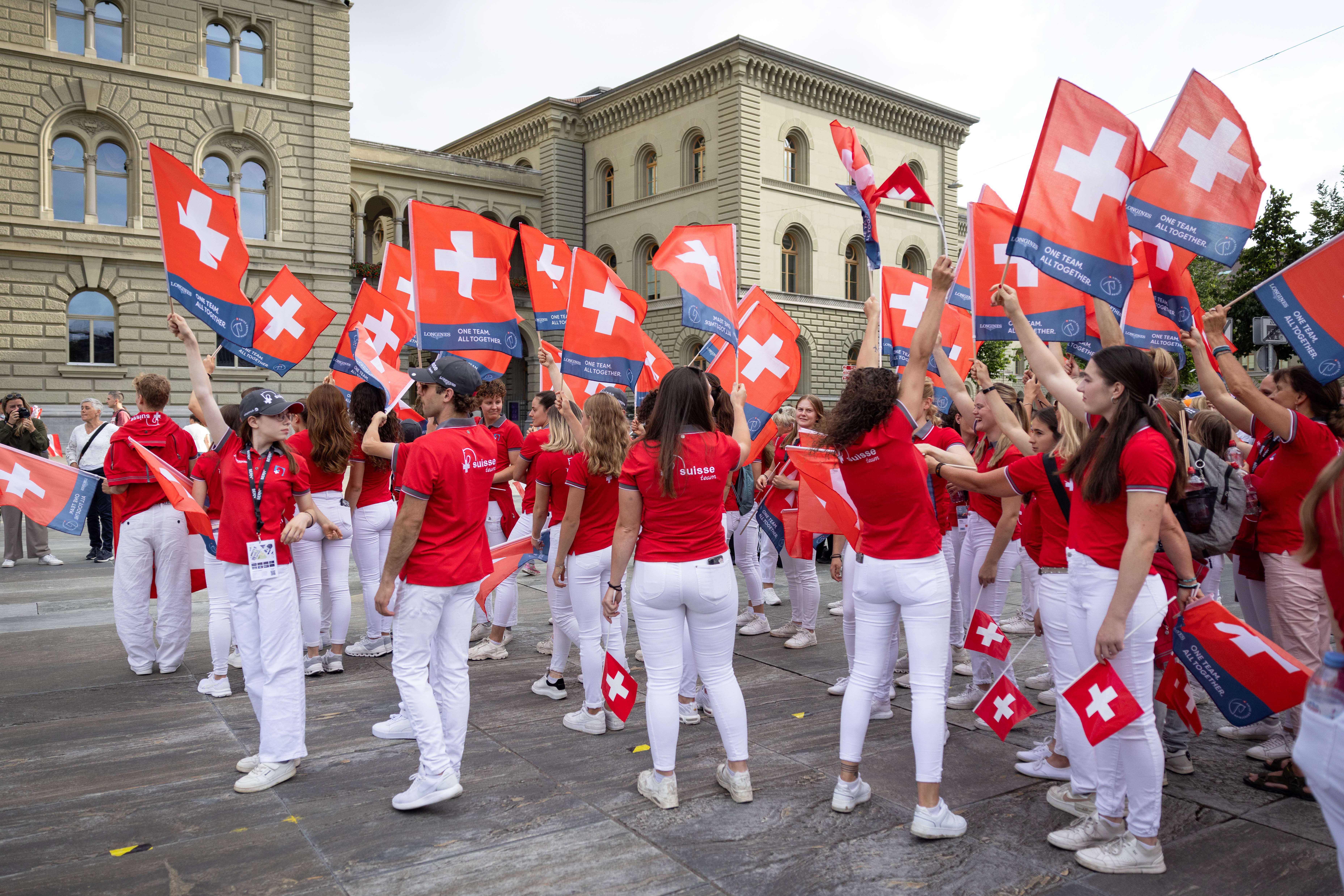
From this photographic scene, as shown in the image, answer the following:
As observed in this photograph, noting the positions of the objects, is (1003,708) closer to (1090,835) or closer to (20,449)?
(1090,835)

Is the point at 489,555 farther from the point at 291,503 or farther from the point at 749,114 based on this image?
the point at 749,114

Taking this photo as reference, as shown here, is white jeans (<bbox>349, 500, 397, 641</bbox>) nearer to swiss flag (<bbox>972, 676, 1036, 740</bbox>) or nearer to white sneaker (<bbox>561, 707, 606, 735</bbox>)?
white sneaker (<bbox>561, 707, 606, 735</bbox>)

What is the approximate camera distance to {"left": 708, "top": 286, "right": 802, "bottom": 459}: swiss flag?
6.79 m

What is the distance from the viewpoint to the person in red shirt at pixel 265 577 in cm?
430

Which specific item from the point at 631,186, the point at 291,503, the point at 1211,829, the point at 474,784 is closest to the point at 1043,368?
the point at 1211,829

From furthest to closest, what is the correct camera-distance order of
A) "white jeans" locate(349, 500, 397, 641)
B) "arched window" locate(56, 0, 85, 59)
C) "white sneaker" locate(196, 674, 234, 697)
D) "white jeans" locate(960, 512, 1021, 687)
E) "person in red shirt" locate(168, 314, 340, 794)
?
"arched window" locate(56, 0, 85, 59) < "white jeans" locate(349, 500, 397, 641) < "white sneaker" locate(196, 674, 234, 697) < "white jeans" locate(960, 512, 1021, 687) < "person in red shirt" locate(168, 314, 340, 794)

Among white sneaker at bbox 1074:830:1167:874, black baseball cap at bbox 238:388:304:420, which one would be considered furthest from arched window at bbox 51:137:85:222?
white sneaker at bbox 1074:830:1167:874

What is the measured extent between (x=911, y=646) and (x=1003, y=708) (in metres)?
0.71

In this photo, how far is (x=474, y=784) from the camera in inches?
169

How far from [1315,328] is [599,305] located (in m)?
4.31

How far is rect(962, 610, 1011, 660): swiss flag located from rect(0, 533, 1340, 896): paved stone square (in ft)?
1.85

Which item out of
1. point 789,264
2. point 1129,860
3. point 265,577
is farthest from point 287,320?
point 789,264

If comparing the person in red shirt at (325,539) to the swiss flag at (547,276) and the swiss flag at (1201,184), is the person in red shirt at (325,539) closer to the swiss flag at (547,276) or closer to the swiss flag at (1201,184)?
the swiss flag at (547,276)

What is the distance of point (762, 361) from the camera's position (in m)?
7.10
